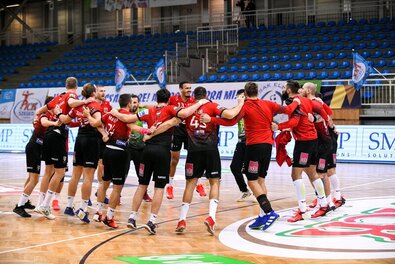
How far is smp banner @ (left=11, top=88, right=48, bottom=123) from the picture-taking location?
30.6m

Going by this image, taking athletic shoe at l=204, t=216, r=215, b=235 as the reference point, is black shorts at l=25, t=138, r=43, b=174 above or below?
above

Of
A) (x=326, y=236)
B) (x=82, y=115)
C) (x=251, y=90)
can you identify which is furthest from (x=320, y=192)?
(x=82, y=115)

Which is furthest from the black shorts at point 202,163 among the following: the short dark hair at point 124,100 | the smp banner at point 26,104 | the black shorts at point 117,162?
the smp banner at point 26,104

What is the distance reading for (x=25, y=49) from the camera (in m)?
39.4

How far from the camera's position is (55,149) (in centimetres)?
1020

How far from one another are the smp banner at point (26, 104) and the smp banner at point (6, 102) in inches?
10.7

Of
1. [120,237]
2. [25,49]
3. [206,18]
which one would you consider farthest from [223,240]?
[25,49]

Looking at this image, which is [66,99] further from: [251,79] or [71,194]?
[251,79]

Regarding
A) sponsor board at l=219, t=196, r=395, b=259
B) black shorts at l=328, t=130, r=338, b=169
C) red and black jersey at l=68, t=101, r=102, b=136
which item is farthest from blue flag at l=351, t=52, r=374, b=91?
red and black jersey at l=68, t=101, r=102, b=136

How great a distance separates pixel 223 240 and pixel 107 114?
2630 mm

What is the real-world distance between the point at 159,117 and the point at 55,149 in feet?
7.64

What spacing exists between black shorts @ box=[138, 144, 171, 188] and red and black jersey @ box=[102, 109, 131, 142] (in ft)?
2.12

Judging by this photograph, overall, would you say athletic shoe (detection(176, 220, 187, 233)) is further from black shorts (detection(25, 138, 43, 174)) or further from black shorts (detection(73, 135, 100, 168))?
black shorts (detection(25, 138, 43, 174))

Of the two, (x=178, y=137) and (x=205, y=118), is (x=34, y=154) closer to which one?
(x=178, y=137)
